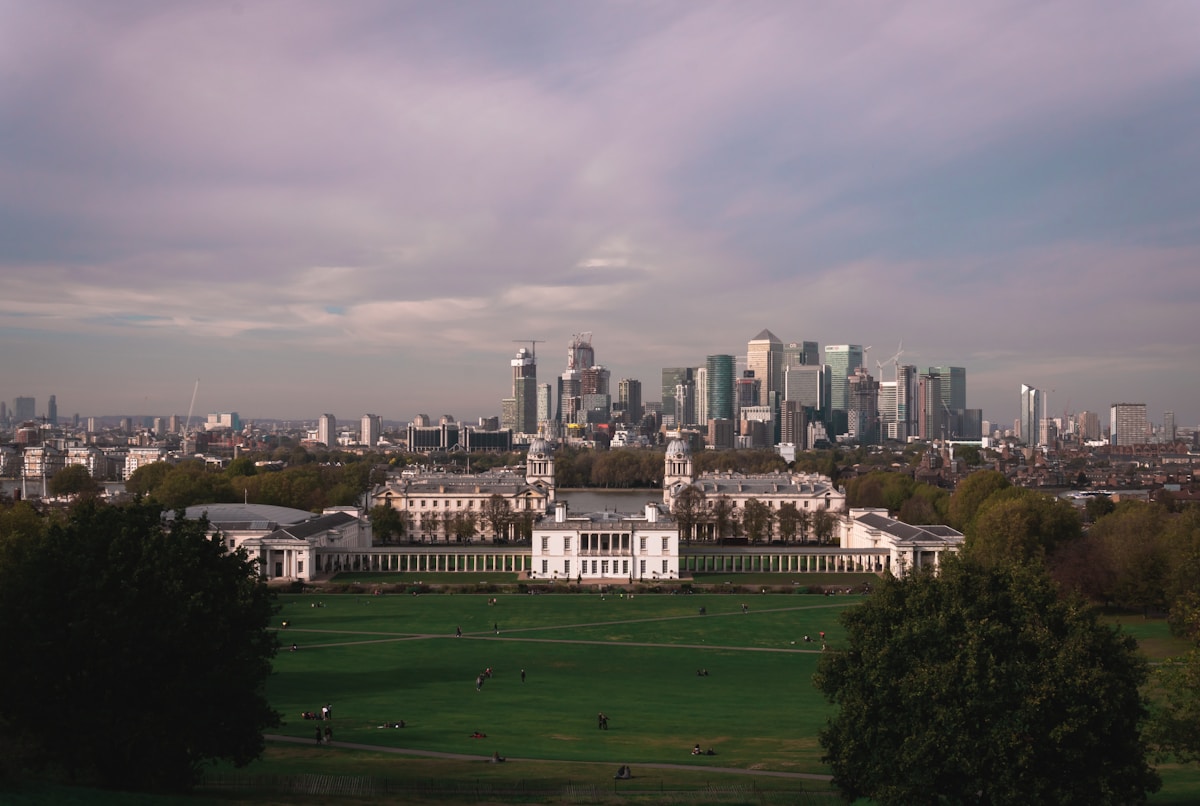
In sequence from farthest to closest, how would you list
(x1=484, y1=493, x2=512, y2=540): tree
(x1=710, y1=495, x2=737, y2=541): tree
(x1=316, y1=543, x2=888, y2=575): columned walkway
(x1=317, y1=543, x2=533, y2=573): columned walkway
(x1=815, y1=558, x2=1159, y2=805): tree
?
(x1=710, y1=495, x2=737, y2=541): tree → (x1=484, y1=493, x2=512, y2=540): tree → (x1=316, y1=543, x2=888, y2=575): columned walkway → (x1=317, y1=543, x2=533, y2=573): columned walkway → (x1=815, y1=558, x2=1159, y2=805): tree

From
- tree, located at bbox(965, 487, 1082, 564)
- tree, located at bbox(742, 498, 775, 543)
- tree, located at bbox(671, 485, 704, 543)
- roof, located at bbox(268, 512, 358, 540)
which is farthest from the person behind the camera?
tree, located at bbox(671, 485, 704, 543)

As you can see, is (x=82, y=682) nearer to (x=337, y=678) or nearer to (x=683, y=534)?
(x=337, y=678)

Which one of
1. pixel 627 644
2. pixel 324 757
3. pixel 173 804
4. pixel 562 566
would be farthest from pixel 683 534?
pixel 173 804

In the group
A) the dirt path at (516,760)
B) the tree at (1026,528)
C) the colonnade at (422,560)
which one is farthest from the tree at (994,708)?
the colonnade at (422,560)

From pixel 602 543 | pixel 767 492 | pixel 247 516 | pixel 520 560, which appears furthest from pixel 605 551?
pixel 767 492

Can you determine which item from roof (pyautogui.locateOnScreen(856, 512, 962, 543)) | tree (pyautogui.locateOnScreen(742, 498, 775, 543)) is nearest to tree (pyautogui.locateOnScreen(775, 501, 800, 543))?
tree (pyautogui.locateOnScreen(742, 498, 775, 543))

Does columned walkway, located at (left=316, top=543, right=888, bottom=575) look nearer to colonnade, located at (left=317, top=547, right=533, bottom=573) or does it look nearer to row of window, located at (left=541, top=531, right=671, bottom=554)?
colonnade, located at (left=317, top=547, right=533, bottom=573)
